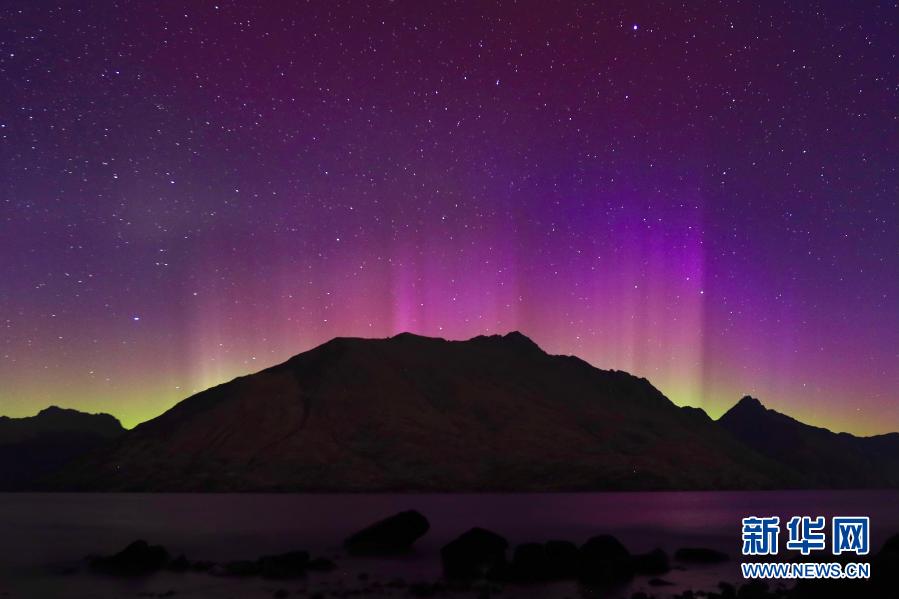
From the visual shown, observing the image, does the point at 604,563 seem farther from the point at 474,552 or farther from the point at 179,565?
the point at 179,565

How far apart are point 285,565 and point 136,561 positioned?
10743mm

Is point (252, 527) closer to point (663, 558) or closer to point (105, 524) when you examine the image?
point (105, 524)

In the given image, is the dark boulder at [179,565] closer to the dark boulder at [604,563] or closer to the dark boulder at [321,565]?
the dark boulder at [321,565]

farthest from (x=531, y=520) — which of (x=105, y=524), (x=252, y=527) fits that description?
(x=105, y=524)

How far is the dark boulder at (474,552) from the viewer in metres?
48.1

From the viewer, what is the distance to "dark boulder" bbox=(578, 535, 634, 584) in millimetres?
43319

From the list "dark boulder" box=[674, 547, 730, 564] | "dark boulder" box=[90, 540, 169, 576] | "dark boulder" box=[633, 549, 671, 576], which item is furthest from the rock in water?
"dark boulder" box=[633, 549, 671, 576]

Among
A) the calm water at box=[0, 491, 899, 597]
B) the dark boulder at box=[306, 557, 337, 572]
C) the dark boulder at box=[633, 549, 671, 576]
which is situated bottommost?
the calm water at box=[0, 491, 899, 597]

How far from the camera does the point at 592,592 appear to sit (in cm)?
3891

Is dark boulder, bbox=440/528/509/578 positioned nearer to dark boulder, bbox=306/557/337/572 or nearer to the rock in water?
dark boulder, bbox=306/557/337/572

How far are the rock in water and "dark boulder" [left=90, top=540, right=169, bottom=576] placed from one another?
1507 centimetres

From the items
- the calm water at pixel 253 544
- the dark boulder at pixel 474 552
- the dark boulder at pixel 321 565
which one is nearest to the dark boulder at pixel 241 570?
the calm water at pixel 253 544

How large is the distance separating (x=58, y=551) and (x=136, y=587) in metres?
30.3

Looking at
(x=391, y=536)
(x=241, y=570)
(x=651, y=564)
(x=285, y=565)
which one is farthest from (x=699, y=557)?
(x=241, y=570)
